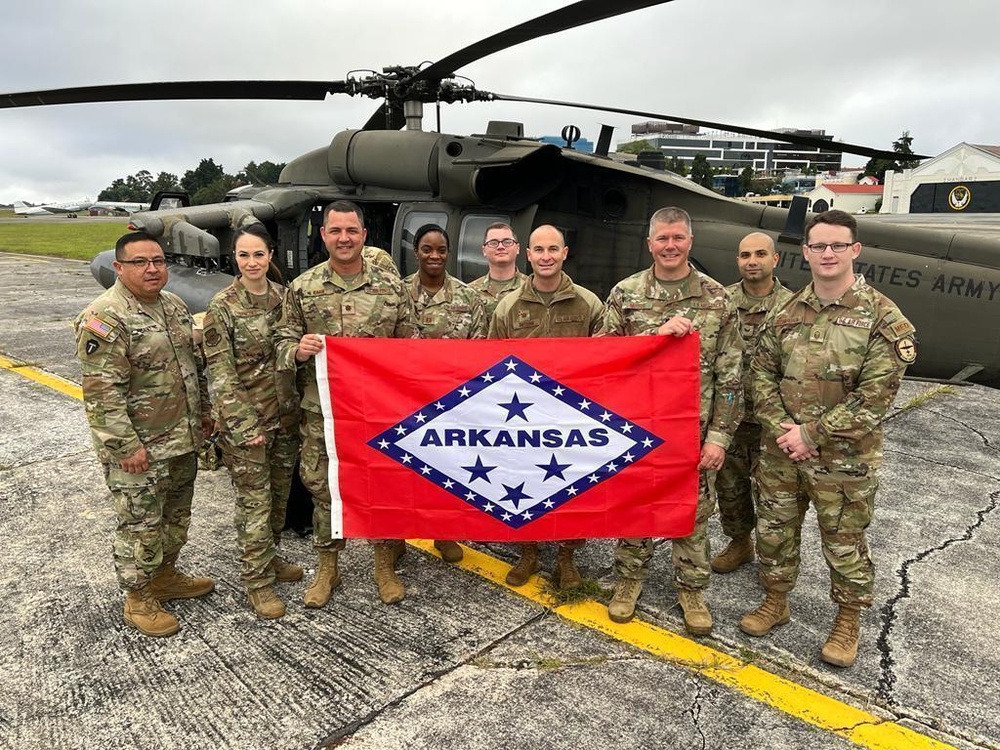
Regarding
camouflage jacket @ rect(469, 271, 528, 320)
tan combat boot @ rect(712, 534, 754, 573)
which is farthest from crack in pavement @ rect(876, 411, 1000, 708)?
camouflage jacket @ rect(469, 271, 528, 320)

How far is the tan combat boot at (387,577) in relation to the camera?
3.78 meters

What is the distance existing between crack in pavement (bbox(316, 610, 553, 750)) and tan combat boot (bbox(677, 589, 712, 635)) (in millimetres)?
695

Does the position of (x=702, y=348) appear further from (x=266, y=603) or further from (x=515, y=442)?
(x=266, y=603)

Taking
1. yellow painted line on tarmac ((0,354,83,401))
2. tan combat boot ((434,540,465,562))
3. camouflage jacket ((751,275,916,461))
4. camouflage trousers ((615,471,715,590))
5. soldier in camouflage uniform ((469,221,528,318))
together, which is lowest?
tan combat boot ((434,540,465,562))

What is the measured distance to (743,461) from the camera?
403 cm

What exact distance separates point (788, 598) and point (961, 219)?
13.9 meters

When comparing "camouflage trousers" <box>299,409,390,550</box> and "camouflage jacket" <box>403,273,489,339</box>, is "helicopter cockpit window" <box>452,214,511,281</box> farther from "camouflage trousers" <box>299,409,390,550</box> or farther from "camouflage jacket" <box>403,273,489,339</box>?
"camouflage trousers" <box>299,409,390,550</box>

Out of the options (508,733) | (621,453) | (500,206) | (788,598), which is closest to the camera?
(508,733)

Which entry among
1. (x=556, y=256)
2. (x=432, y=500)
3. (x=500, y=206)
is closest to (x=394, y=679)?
(x=432, y=500)

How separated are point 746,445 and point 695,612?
3.38 feet

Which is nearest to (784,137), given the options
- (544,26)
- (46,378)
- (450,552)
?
(544,26)

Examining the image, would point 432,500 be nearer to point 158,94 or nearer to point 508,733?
point 508,733

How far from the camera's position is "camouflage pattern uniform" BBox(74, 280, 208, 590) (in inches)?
126

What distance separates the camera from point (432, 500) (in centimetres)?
363
